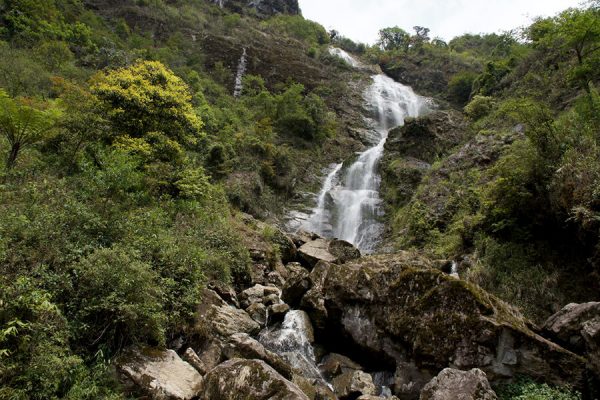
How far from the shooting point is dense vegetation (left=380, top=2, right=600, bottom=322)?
897cm

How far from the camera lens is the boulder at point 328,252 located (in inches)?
612

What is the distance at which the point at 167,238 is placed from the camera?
376 inches

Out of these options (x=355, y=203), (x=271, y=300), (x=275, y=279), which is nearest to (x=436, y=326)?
(x=271, y=300)

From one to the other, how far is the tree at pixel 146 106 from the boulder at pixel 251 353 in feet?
29.3

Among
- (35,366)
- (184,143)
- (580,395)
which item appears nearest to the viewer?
Result: (35,366)

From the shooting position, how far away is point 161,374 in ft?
20.8

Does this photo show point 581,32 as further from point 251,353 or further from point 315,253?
point 251,353

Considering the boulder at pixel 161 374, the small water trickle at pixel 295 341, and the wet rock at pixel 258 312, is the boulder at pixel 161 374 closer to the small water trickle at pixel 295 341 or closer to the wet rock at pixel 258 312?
the small water trickle at pixel 295 341

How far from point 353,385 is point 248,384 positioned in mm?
2687

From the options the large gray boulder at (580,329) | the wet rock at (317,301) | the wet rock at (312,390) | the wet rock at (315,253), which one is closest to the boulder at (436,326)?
the wet rock at (317,301)

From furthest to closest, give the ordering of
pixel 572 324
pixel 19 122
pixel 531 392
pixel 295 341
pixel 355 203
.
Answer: pixel 355 203, pixel 19 122, pixel 295 341, pixel 572 324, pixel 531 392

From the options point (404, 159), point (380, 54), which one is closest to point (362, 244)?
point (404, 159)

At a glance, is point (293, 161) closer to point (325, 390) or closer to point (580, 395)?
point (325, 390)

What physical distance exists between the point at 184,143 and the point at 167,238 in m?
7.16
